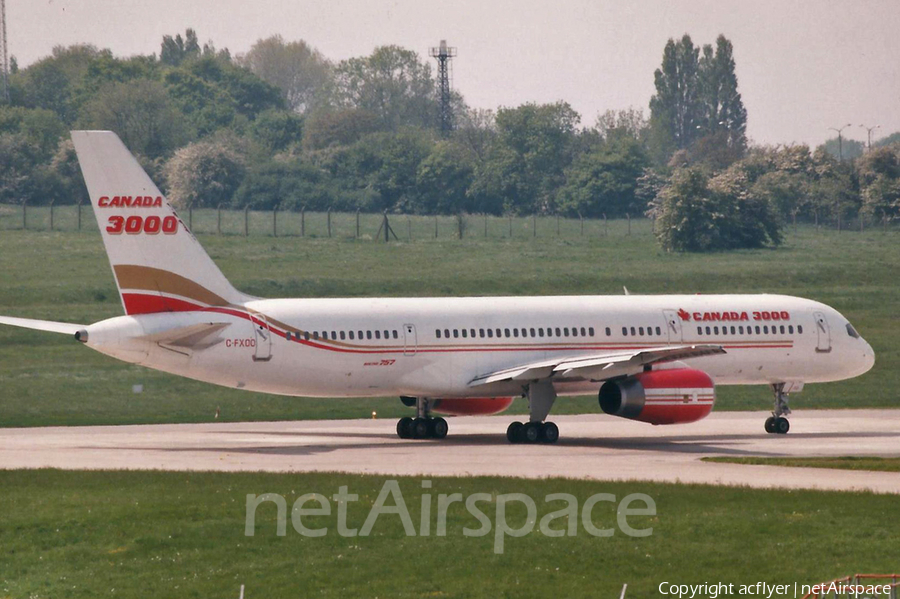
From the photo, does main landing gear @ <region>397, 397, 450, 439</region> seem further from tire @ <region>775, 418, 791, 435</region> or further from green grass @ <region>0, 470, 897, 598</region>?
green grass @ <region>0, 470, 897, 598</region>

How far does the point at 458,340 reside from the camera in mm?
44281

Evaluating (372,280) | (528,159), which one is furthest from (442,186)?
(372,280)

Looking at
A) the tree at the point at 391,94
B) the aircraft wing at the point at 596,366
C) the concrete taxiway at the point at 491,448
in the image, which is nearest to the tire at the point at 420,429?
the concrete taxiway at the point at 491,448

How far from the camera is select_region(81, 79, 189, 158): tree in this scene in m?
136

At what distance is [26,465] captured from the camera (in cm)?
3659

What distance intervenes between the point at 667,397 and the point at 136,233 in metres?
15.2

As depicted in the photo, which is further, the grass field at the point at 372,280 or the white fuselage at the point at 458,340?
the grass field at the point at 372,280

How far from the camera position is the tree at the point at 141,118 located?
136000mm

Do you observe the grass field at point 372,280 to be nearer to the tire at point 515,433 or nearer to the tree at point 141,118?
the tire at point 515,433

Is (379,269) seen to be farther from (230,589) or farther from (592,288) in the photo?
(230,589)

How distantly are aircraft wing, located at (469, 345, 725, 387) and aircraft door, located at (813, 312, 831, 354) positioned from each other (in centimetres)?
721

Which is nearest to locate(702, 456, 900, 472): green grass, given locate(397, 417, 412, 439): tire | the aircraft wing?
the aircraft wing

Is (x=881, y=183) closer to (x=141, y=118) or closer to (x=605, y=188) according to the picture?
(x=605, y=188)

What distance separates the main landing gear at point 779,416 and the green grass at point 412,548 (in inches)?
687
